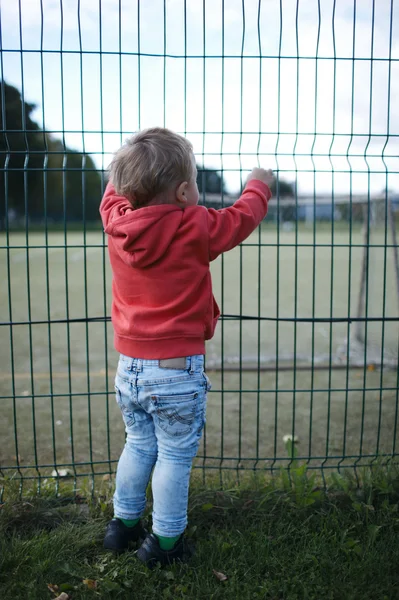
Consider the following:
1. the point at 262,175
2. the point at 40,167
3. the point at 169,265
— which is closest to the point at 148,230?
the point at 169,265

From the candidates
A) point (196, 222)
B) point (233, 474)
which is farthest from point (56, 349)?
point (196, 222)

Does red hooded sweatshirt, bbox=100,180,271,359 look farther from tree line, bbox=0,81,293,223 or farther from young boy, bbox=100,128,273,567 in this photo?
tree line, bbox=0,81,293,223

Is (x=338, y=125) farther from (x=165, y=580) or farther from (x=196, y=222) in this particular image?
(x=165, y=580)

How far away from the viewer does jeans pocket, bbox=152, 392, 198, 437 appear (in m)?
2.13

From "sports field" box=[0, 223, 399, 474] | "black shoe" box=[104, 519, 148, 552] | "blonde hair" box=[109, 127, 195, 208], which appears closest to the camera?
"blonde hair" box=[109, 127, 195, 208]

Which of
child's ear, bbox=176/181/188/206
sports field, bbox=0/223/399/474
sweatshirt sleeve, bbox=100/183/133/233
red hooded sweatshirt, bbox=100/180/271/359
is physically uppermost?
child's ear, bbox=176/181/188/206

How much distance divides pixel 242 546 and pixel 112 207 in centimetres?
155

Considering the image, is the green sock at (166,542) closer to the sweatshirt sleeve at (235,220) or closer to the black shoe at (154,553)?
the black shoe at (154,553)

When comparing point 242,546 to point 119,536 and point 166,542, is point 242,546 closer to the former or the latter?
point 166,542

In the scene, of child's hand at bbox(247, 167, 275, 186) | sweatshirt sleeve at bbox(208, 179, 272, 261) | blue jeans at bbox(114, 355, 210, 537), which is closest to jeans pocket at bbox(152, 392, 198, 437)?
blue jeans at bbox(114, 355, 210, 537)

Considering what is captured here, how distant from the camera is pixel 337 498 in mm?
2820

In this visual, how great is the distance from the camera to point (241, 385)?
389 centimetres

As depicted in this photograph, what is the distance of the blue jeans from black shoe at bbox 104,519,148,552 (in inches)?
2.5

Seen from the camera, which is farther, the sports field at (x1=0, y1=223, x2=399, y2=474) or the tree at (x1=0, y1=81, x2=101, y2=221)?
the sports field at (x1=0, y1=223, x2=399, y2=474)
